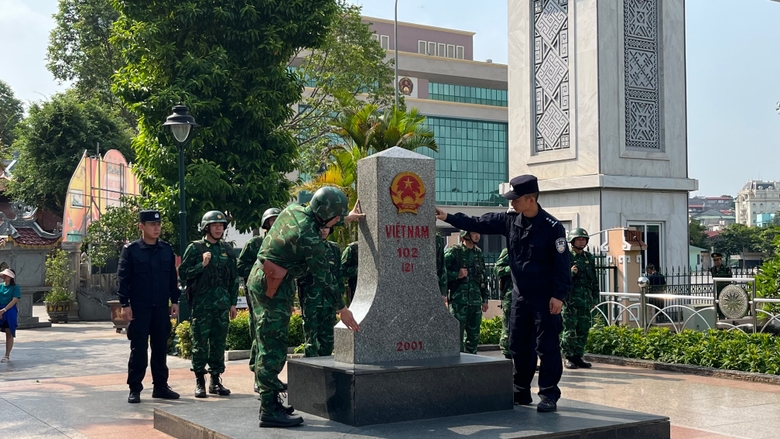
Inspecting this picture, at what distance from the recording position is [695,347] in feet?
38.1

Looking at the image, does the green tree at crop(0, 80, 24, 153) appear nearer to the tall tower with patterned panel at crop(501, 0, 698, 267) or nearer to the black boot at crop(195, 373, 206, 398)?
the tall tower with patterned panel at crop(501, 0, 698, 267)

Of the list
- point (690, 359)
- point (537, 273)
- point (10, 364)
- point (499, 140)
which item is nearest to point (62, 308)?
point (10, 364)

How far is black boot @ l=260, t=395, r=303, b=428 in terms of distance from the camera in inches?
267

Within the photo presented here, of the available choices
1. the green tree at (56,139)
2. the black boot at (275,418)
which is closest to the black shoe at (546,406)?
the black boot at (275,418)

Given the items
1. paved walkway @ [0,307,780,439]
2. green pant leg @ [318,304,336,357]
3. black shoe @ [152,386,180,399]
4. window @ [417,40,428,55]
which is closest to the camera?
paved walkway @ [0,307,780,439]

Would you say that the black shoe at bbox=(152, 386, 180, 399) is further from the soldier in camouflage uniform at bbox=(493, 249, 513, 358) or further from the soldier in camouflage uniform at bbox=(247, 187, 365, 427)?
the soldier in camouflage uniform at bbox=(493, 249, 513, 358)

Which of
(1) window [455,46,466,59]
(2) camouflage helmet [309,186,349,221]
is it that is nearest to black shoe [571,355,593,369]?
(2) camouflage helmet [309,186,349,221]

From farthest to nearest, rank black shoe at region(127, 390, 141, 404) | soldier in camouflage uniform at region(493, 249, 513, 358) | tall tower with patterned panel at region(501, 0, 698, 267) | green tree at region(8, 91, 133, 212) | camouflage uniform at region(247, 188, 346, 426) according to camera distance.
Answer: green tree at region(8, 91, 133, 212) < tall tower with patterned panel at region(501, 0, 698, 267) < soldier in camouflage uniform at region(493, 249, 513, 358) < black shoe at region(127, 390, 141, 404) < camouflage uniform at region(247, 188, 346, 426)

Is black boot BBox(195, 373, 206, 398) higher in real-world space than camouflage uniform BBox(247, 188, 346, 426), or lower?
lower

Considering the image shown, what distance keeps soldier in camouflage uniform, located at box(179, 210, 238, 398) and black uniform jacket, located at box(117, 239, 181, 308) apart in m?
0.24

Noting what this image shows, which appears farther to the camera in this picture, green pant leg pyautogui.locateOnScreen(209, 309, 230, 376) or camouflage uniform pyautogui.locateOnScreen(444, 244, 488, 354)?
camouflage uniform pyautogui.locateOnScreen(444, 244, 488, 354)

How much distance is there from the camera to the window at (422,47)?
67.6 meters

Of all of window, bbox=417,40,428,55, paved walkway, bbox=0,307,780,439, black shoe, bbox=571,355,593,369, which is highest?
window, bbox=417,40,428,55

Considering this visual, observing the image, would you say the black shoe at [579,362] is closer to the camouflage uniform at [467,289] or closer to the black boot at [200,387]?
the camouflage uniform at [467,289]
